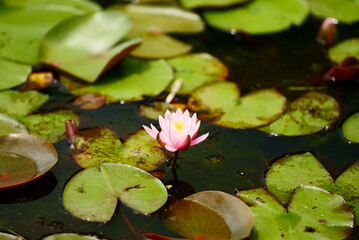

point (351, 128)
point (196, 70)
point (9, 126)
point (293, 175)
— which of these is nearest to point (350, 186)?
point (293, 175)

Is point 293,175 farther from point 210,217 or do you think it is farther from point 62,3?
point 62,3

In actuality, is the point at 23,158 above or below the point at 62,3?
below

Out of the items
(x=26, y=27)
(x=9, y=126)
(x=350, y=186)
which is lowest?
(x=350, y=186)

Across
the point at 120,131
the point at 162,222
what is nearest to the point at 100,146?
the point at 120,131

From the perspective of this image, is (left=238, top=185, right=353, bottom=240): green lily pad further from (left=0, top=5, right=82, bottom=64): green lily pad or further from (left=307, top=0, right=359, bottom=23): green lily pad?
(left=307, top=0, right=359, bottom=23): green lily pad

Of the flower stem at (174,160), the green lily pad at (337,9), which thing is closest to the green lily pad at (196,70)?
the flower stem at (174,160)

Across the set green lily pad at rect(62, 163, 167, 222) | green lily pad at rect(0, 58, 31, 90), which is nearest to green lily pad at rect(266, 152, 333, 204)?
green lily pad at rect(62, 163, 167, 222)
